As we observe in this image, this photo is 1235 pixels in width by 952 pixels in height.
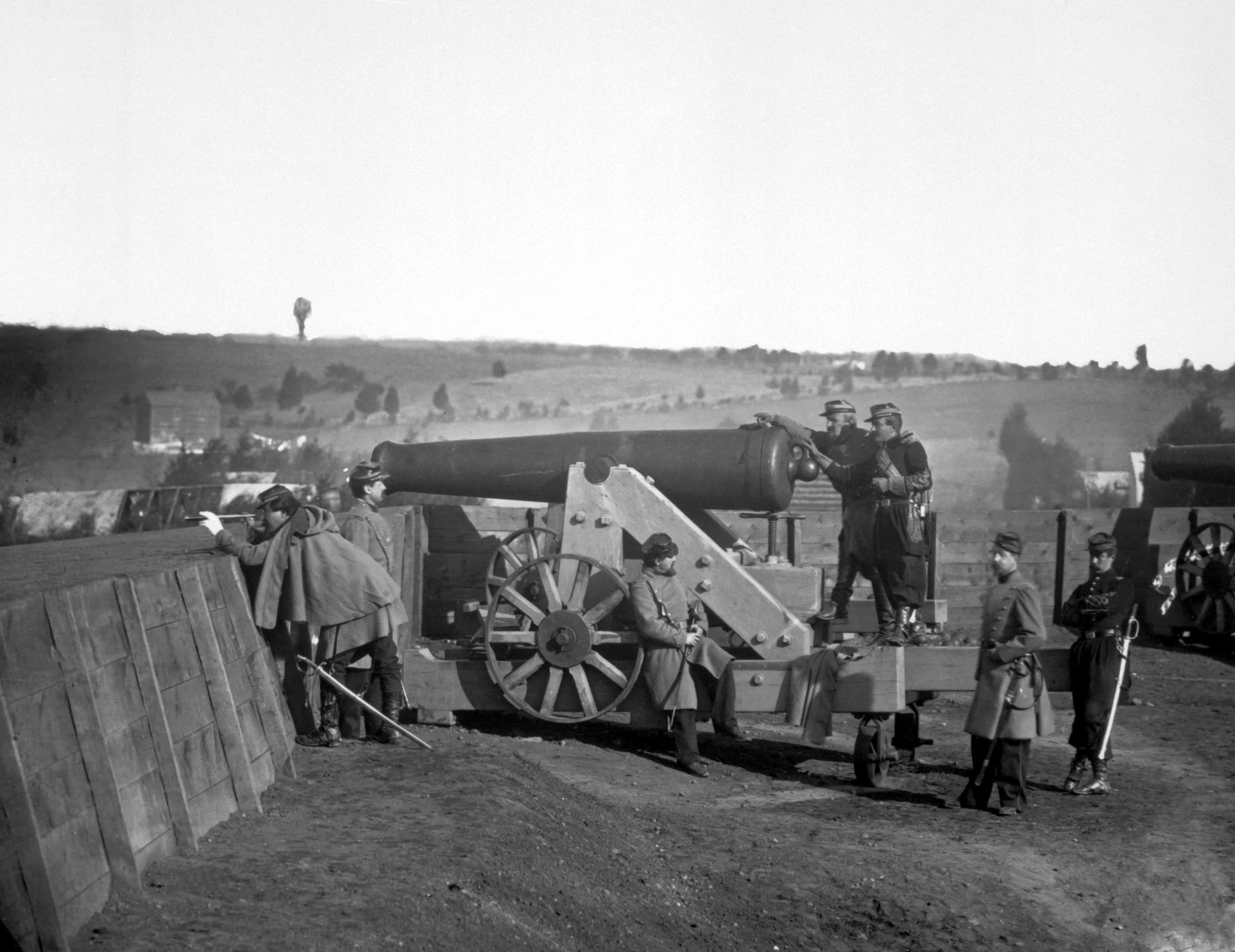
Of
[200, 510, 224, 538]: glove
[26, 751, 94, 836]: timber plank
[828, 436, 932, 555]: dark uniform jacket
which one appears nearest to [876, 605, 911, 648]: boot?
[828, 436, 932, 555]: dark uniform jacket

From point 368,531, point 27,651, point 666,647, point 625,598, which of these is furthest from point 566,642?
point 27,651

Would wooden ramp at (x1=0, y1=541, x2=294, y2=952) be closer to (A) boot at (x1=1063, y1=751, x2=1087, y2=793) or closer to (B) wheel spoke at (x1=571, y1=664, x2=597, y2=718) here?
(B) wheel spoke at (x1=571, y1=664, x2=597, y2=718)

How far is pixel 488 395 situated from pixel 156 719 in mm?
49272

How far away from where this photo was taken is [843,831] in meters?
7.53

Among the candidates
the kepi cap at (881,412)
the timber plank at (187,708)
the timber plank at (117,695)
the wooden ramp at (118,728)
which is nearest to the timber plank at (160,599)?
the wooden ramp at (118,728)

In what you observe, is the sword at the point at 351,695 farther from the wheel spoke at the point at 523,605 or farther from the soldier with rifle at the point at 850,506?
the soldier with rifle at the point at 850,506

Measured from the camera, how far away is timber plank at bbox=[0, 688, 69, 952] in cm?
425

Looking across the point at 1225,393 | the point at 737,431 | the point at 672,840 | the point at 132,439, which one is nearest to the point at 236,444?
the point at 132,439

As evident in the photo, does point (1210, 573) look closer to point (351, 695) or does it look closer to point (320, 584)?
point (351, 695)

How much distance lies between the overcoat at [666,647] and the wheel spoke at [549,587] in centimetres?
55

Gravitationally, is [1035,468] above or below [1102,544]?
below

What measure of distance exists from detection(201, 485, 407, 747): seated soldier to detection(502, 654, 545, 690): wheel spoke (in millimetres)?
1087

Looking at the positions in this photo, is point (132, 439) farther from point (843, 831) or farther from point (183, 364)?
point (843, 831)

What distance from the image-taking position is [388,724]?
27.0 ft
